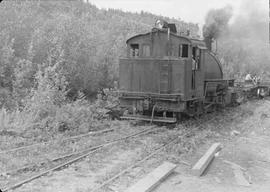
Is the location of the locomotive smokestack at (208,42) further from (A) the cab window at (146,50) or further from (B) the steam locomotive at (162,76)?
(A) the cab window at (146,50)

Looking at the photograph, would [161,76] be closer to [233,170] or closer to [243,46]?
[233,170]

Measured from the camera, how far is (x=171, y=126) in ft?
41.9

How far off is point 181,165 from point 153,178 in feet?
4.90

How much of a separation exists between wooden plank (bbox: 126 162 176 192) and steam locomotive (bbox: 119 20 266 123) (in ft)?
16.3

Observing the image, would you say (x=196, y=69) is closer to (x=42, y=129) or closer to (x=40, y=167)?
(x=42, y=129)

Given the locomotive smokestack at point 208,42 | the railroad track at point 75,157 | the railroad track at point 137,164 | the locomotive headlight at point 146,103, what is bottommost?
the railroad track at point 137,164

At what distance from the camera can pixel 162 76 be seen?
12688 millimetres

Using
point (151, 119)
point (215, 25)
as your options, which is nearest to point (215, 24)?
point (215, 25)

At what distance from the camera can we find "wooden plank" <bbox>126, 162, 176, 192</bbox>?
6059mm

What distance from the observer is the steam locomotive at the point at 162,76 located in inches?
493

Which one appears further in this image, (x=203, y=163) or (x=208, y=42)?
(x=208, y=42)

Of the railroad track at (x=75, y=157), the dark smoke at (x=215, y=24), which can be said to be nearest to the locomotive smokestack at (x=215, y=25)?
the dark smoke at (x=215, y=24)

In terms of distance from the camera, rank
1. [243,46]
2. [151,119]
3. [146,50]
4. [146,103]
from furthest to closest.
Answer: [243,46]
[146,50]
[146,103]
[151,119]

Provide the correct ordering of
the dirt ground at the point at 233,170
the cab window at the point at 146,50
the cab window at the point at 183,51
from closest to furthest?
1. the dirt ground at the point at 233,170
2. the cab window at the point at 183,51
3. the cab window at the point at 146,50
